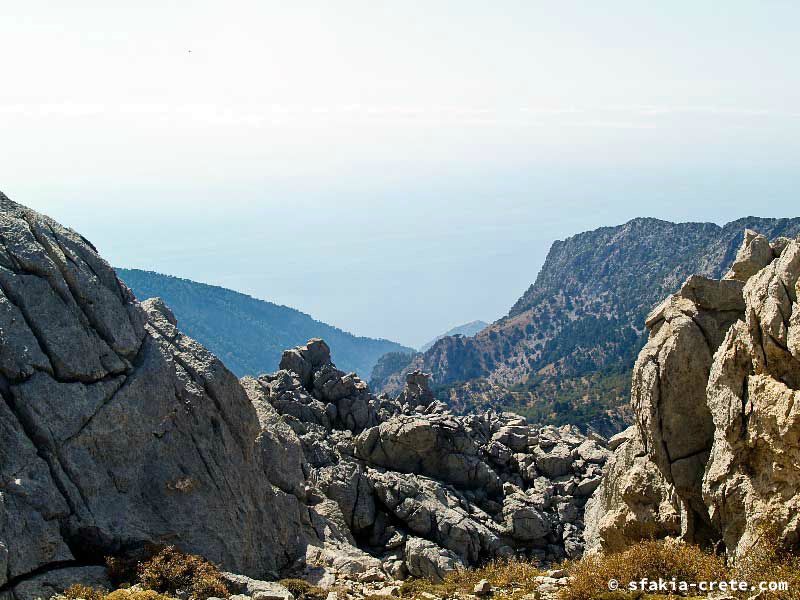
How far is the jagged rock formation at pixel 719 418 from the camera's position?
724 inches

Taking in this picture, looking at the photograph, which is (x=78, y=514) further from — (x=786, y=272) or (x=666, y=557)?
(x=786, y=272)

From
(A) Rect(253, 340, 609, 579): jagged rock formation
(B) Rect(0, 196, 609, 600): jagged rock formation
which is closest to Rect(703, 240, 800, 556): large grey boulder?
(B) Rect(0, 196, 609, 600): jagged rock formation

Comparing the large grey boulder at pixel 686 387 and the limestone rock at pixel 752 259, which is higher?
the limestone rock at pixel 752 259

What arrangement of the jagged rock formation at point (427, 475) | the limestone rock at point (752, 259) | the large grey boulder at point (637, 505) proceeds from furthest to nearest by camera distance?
the jagged rock formation at point (427, 475) < the limestone rock at point (752, 259) < the large grey boulder at point (637, 505)

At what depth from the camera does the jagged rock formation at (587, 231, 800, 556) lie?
18391mm

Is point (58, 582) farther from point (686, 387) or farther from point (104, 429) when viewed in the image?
point (686, 387)

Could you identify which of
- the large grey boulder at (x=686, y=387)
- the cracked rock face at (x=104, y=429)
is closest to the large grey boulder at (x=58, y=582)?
A: the cracked rock face at (x=104, y=429)

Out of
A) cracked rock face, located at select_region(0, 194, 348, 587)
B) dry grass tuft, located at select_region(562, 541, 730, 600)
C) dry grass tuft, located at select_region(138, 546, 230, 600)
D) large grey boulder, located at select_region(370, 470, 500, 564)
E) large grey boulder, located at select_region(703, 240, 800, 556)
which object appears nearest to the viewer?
large grey boulder, located at select_region(703, 240, 800, 556)

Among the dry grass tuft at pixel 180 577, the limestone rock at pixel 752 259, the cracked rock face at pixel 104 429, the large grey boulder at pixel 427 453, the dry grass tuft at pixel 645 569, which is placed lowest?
the large grey boulder at pixel 427 453

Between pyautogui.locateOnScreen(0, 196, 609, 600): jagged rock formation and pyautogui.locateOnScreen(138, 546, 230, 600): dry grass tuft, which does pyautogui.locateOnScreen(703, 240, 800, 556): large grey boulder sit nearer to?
pyautogui.locateOnScreen(0, 196, 609, 600): jagged rock formation

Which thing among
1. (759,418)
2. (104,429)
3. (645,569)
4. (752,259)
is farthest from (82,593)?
(752,259)

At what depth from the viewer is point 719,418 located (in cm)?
2055

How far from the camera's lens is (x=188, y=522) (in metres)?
25.9

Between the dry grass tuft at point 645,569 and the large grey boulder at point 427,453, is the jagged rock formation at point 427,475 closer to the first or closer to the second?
the large grey boulder at point 427,453
